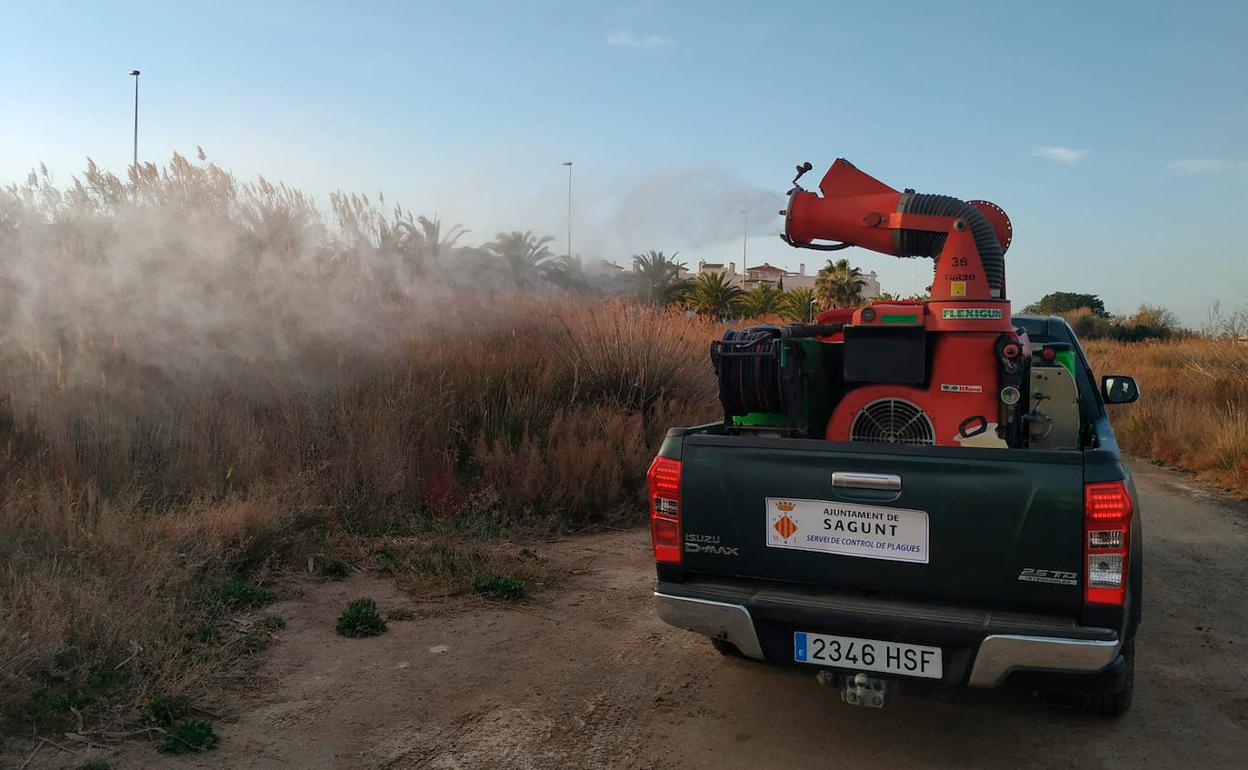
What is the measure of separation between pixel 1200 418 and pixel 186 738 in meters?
14.2

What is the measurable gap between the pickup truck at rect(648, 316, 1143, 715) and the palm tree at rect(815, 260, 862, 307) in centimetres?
3284

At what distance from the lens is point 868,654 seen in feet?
11.9

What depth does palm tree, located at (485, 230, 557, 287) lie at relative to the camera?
16.1 meters

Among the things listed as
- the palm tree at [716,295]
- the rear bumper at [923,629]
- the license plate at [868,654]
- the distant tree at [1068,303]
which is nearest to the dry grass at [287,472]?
the rear bumper at [923,629]

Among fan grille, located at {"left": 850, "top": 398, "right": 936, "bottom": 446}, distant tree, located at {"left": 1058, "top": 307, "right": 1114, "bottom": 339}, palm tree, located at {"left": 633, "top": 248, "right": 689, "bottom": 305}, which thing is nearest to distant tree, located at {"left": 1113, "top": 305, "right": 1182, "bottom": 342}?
distant tree, located at {"left": 1058, "top": 307, "right": 1114, "bottom": 339}

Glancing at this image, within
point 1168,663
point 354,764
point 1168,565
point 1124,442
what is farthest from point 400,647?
point 1124,442

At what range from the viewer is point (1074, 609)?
3.36 m

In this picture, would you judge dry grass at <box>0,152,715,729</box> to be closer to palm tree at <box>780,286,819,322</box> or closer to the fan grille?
the fan grille

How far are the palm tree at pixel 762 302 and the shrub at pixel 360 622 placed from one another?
23316 millimetres

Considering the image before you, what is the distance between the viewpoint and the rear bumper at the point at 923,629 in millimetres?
3303

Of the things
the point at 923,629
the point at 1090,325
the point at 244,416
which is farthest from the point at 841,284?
the point at 923,629

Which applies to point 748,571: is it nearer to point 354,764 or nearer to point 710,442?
point 710,442

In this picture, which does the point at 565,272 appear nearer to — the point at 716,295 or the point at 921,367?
the point at 716,295

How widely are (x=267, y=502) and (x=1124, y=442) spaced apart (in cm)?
1356
